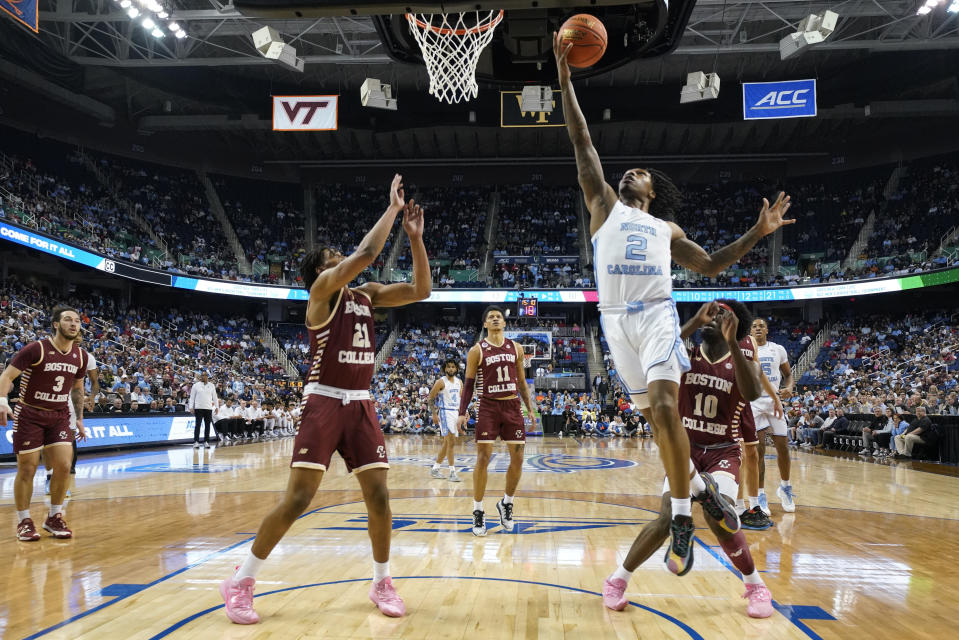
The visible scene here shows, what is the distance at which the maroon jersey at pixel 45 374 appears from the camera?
246 inches

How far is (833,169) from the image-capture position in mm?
36781

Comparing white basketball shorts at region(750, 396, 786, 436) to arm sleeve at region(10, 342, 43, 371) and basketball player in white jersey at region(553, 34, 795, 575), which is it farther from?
arm sleeve at region(10, 342, 43, 371)

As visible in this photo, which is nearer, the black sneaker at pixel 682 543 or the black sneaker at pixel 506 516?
the black sneaker at pixel 682 543

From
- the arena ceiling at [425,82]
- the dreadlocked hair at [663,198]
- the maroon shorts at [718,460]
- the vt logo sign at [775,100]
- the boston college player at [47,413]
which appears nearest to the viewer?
the dreadlocked hair at [663,198]

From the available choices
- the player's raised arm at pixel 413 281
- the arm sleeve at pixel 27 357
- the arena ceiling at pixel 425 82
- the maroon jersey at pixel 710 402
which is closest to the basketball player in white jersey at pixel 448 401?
the arm sleeve at pixel 27 357

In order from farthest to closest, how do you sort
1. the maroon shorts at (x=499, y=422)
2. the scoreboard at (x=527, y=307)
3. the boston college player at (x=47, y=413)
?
the scoreboard at (x=527, y=307) < the maroon shorts at (x=499, y=422) < the boston college player at (x=47, y=413)

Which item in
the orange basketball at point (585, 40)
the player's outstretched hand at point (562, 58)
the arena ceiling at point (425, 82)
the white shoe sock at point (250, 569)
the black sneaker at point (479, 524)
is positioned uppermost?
the arena ceiling at point (425, 82)

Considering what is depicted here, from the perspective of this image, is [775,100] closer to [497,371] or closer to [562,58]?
[497,371]

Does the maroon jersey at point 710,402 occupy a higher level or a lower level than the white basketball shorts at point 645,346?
lower

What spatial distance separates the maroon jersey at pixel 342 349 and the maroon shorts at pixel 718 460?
83.9 inches

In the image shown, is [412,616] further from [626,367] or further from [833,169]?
[833,169]

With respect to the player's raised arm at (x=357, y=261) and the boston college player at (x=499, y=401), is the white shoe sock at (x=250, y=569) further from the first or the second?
the boston college player at (x=499, y=401)

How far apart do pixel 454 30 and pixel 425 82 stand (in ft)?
80.6

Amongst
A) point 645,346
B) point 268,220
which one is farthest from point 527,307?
point 645,346
